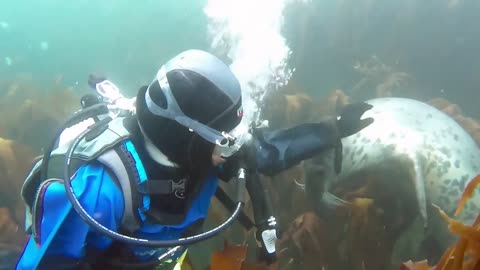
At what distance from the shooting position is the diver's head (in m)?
1.63

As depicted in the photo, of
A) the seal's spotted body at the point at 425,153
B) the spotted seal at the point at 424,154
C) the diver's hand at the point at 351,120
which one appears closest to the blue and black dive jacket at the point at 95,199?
the diver's hand at the point at 351,120

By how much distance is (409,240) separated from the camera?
10.1ft

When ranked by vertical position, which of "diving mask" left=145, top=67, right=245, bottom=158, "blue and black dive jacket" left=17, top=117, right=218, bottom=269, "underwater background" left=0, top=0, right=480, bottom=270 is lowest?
"underwater background" left=0, top=0, right=480, bottom=270

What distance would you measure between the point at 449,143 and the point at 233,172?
2.20 metres

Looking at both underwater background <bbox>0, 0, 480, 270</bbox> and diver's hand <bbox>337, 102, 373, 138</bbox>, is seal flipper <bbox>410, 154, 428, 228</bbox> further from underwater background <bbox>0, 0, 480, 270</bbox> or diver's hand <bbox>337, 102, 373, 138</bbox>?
diver's hand <bbox>337, 102, 373, 138</bbox>

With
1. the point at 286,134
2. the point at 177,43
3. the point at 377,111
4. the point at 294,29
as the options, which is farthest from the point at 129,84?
the point at 286,134

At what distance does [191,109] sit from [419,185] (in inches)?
87.1

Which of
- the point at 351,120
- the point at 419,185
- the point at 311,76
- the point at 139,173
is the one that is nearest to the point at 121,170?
the point at 139,173

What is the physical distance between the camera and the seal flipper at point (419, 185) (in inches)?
119

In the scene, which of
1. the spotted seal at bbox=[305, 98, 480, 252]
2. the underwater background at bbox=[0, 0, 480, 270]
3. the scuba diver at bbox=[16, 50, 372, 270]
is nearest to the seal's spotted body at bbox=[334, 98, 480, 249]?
the spotted seal at bbox=[305, 98, 480, 252]

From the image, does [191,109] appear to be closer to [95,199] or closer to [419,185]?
[95,199]

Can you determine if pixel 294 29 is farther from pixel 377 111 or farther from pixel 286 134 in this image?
pixel 286 134

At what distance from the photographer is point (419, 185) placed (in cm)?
309

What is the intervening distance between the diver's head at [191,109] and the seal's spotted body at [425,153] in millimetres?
2038
